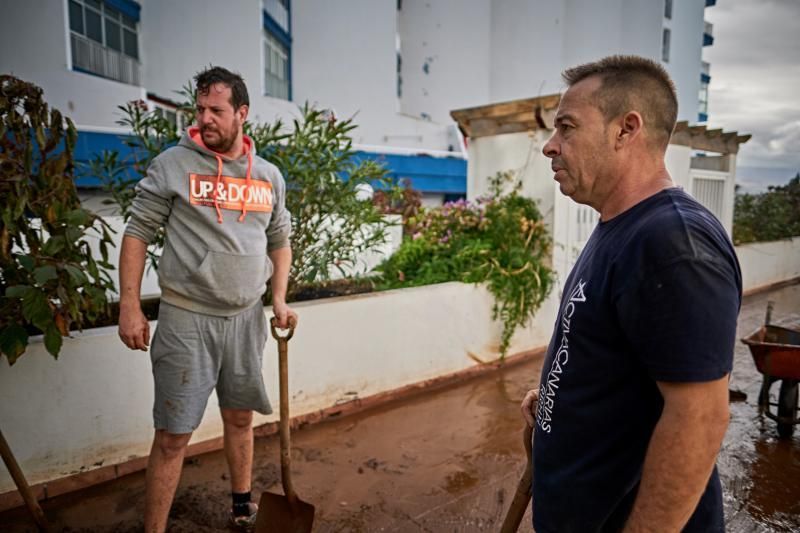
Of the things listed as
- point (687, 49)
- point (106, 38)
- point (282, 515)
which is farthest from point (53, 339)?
point (687, 49)

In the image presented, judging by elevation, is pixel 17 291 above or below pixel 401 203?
below

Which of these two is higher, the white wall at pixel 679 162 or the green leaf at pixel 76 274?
the white wall at pixel 679 162

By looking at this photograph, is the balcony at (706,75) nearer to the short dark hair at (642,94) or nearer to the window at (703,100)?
the window at (703,100)

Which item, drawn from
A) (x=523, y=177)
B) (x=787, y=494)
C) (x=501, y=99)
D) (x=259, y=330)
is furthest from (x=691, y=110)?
(x=259, y=330)

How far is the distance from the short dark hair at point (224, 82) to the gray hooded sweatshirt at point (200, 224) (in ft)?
0.62

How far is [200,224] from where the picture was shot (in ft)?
7.45

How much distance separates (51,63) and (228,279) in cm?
1101

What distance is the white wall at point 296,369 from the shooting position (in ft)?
9.11

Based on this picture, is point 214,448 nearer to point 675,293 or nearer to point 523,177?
point 675,293

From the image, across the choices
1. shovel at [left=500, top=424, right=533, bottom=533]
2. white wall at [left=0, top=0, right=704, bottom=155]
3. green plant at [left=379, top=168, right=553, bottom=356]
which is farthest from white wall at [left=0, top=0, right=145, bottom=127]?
shovel at [left=500, top=424, right=533, bottom=533]

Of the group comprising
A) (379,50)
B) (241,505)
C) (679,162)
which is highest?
(379,50)

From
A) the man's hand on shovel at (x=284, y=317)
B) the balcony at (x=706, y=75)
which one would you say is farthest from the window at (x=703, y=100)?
the man's hand on shovel at (x=284, y=317)

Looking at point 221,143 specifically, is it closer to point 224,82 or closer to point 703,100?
point 224,82

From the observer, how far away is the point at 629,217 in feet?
3.77
